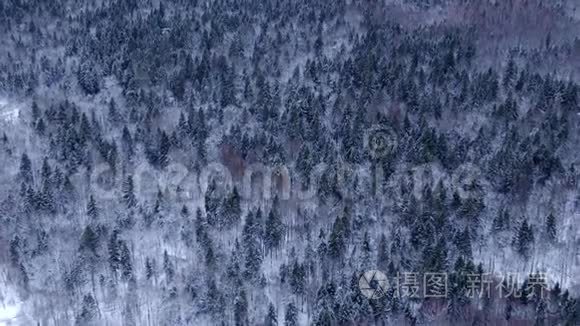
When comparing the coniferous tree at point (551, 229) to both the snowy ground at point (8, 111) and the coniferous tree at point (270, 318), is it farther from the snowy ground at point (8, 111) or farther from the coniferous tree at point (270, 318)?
the snowy ground at point (8, 111)

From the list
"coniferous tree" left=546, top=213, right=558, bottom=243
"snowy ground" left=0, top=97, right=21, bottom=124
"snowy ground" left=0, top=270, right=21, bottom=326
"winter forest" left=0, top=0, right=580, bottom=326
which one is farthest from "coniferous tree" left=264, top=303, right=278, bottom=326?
"snowy ground" left=0, top=97, right=21, bottom=124

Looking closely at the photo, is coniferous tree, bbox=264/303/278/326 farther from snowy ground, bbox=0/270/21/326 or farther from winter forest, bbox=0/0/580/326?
snowy ground, bbox=0/270/21/326

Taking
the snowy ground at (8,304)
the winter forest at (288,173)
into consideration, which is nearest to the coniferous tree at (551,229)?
the winter forest at (288,173)

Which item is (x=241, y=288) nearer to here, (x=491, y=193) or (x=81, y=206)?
(x=81, y=206)

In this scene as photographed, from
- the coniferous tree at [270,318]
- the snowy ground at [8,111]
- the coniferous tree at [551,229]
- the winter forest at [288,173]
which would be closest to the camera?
the coniferous tree at [270,318]

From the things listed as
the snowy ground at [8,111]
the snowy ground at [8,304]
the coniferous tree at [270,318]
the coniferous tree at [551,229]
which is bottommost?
the snowy ground at [8,304]

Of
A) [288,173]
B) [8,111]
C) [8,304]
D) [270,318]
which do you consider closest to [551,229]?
[288,173]

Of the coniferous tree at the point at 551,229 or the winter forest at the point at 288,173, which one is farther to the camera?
the coniferous tree at the point at 551,229

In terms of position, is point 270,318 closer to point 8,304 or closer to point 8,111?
point 8,304
